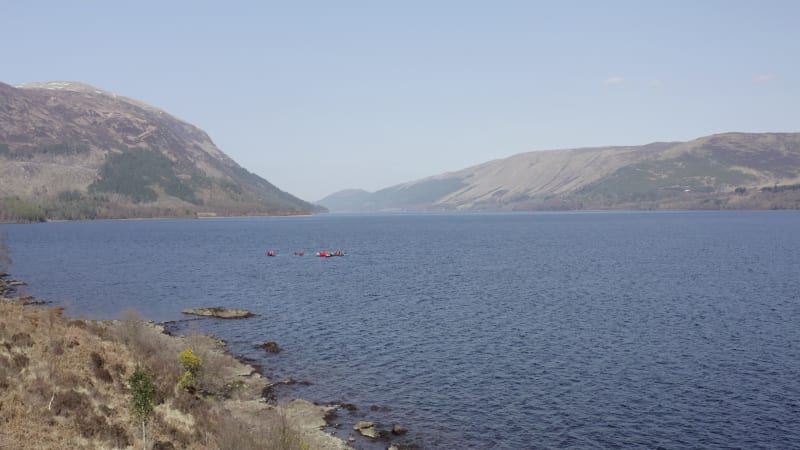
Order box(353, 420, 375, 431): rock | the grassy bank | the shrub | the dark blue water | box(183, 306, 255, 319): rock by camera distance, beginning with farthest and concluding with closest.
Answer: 1. box(183, 306, 255, 319): rock
2. the shrub
3. the dark blue water
4. box(353, 420, 375, 431): rock
5. the grassy bank

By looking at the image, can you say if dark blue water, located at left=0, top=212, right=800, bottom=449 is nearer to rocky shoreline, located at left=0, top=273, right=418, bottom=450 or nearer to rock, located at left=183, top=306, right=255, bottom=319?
rock, located at left=183, top=306, right=255, bottom=319

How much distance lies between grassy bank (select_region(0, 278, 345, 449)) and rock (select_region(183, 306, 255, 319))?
31055 mm

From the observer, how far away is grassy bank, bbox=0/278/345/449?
32.3m

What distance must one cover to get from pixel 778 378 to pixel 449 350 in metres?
31.6

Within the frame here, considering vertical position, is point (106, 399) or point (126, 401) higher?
point (106, 399)

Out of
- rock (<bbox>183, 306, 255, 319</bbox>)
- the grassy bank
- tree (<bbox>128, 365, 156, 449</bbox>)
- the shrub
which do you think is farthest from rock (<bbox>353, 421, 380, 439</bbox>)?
rock (<bbox>183, 306, 255, 319</bbox>)

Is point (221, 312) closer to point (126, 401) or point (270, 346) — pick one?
point (270, 346)

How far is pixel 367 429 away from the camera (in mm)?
44688

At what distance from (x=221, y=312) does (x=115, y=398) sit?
51329 mm

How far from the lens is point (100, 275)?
5143 inches

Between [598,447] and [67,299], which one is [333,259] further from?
[598,447]

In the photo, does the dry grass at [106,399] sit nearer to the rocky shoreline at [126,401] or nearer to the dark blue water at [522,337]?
the rocky shoreline at [126,401]

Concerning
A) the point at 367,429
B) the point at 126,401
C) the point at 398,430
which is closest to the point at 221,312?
the point at 367,429

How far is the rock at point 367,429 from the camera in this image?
144 ft
